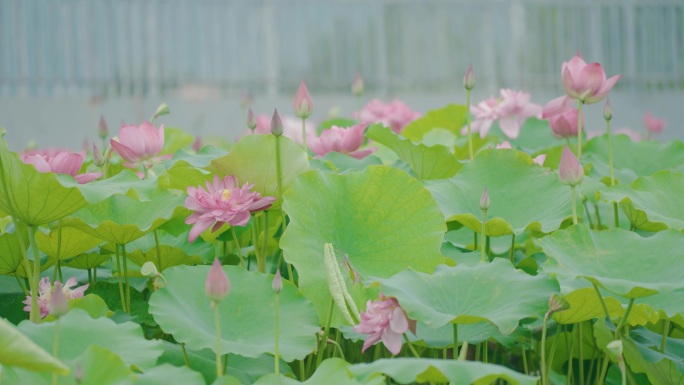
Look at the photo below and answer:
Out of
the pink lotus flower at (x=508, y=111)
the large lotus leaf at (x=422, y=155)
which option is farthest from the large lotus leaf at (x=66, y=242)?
the pink lotus flower at (x=508, y=111)

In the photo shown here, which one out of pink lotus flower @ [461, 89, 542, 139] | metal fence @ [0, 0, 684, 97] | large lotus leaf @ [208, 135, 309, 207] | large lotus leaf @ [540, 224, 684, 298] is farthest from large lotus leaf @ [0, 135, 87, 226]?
metal fence @ [0, 0, 684, 97]

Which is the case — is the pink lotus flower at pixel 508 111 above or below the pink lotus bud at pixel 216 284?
above

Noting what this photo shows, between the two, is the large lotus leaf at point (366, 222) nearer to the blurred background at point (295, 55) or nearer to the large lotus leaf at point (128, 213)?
the large lotus leaf at point (128, 213)

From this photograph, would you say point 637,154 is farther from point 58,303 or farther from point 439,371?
point 58,303

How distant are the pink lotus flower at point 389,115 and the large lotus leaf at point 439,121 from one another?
4 centimetres

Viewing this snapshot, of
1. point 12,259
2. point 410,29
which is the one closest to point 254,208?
point 12,259

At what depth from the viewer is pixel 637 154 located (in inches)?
46.4

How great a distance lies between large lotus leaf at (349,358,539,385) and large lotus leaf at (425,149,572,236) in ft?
0.99

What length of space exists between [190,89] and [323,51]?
4.20ft

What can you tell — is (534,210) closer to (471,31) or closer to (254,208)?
(254,208)

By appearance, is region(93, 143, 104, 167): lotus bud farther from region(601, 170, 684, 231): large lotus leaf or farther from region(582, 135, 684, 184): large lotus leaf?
region(582, 135, 684, 184): large lotus leaf

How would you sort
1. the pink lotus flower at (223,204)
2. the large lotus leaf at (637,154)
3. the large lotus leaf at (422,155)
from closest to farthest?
the pink lotus flower at (223,204), the large lotus leaf at (422,155), the large lotus leaf at (637,154)

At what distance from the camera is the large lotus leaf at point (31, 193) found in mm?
659

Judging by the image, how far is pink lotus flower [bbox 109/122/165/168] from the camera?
0.87m
